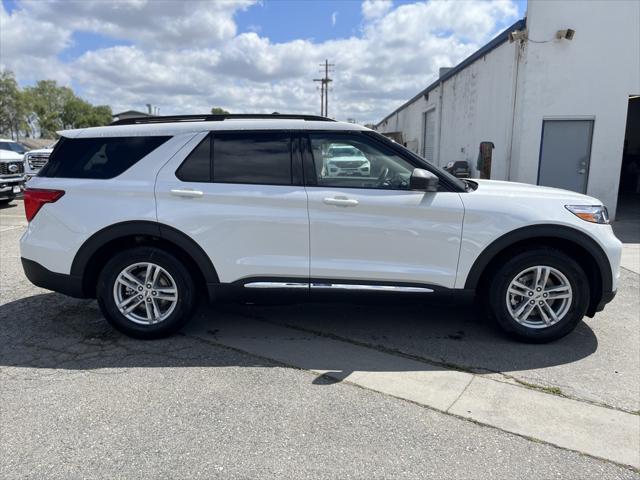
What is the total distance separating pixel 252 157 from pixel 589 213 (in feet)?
9.08

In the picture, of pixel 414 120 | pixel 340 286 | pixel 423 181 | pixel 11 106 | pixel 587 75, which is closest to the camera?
pixel 423 181

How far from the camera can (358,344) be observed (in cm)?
413

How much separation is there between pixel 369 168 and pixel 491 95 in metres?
10.2

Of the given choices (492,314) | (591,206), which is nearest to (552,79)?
(591,206)

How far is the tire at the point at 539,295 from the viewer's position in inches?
156

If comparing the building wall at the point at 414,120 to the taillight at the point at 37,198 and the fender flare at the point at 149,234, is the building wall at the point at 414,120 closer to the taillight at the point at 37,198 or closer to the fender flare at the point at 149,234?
the fender flare at the point at 149,234

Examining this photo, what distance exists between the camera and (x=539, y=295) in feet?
13.2

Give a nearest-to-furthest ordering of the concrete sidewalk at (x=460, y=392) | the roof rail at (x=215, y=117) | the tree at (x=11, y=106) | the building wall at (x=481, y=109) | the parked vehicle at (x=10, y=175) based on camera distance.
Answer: the concrete sidewalk at (x=460, y=392) → the roof rail at (x=215, y=117) → the building wall at (x=481, y=109) → the parked vehicle at (x=10, y=175) → the tree at (x=11, y=106)

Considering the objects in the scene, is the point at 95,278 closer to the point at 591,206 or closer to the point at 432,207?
the point at 432,207

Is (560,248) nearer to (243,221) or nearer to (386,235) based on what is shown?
(386,235)

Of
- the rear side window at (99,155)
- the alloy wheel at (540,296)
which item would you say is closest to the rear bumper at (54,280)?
the rear side window at (99,155)

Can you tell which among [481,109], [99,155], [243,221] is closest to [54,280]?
[99,155]

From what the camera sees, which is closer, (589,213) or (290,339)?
(589,213)

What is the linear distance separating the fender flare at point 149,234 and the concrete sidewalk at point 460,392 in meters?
0.69
